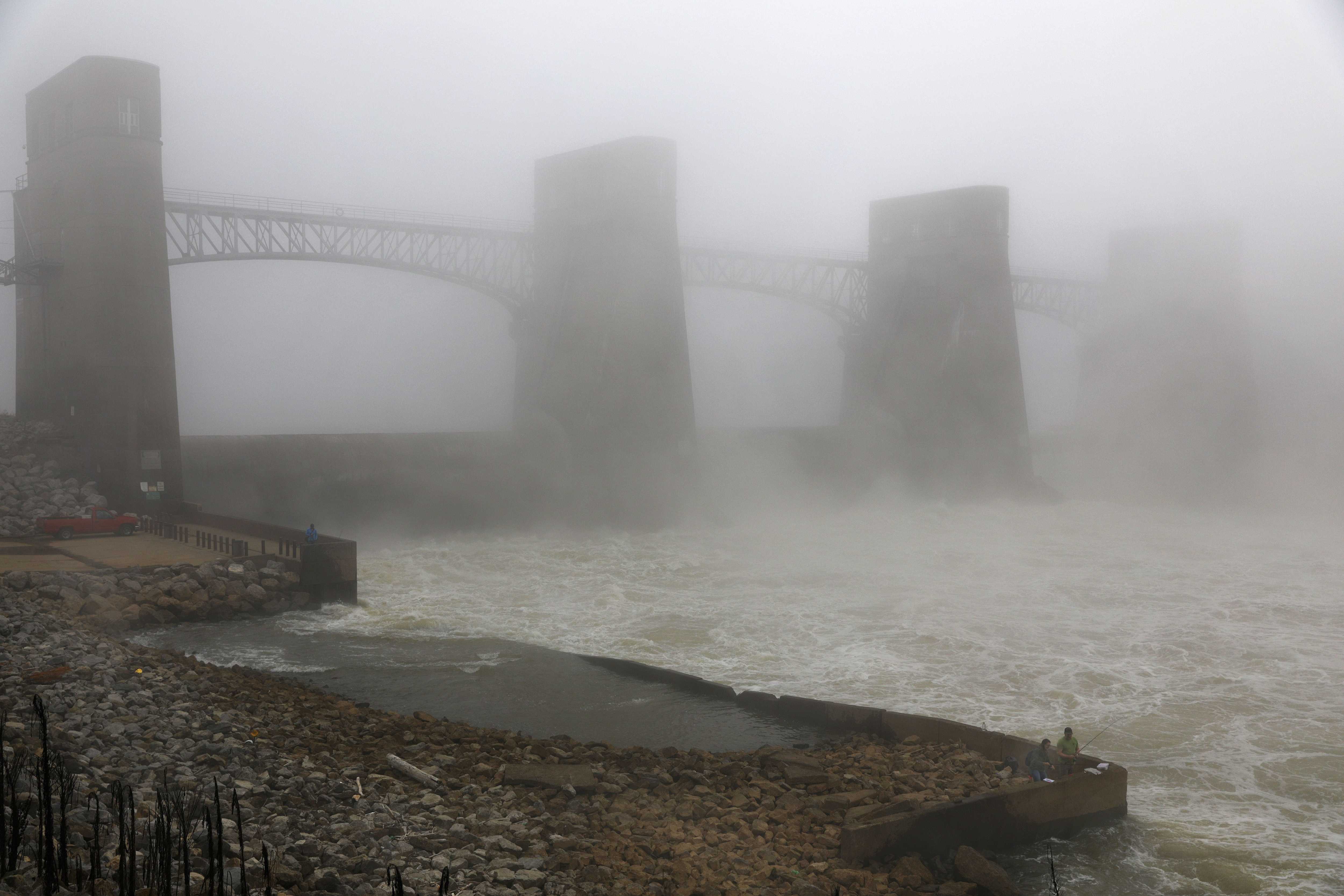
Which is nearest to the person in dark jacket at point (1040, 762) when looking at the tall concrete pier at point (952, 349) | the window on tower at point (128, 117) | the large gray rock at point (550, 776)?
the large gray rock at point (550, 776)

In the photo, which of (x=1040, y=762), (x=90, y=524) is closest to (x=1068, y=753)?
(x=1040, y=762)

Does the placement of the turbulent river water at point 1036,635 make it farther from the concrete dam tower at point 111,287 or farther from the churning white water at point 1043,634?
the concrete dam tower at point 111,287

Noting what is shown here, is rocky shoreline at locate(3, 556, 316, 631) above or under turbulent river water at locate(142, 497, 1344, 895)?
above

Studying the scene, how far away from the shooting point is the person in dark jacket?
10031 mm

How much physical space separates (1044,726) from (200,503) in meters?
23.9

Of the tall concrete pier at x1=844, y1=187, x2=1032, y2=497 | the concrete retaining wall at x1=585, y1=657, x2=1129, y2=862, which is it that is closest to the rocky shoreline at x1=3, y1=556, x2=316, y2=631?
the concrete retaining wall at x1=585, y1=657, x2=1129, y2=862

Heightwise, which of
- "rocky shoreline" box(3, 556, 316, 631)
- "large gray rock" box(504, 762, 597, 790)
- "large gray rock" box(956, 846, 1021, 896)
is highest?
"rocky shoreline" box(3, 556, 316, 631)

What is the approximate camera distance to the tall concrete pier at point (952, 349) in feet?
142

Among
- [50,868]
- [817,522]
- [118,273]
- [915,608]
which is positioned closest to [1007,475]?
[817,522]

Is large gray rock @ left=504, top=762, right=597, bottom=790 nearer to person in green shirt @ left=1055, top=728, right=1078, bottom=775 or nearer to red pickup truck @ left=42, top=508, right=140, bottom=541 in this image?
person in green shirt @ left=1055, top=728, right=1078, bottom=775

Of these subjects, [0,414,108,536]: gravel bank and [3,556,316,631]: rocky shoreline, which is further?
[0,414,108,536]: gravel bank

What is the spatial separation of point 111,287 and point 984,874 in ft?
85.8

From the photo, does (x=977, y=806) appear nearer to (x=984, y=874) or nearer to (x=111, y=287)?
(x=984, y=874)

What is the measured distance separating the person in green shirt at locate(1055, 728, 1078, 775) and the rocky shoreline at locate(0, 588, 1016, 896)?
68 cm
